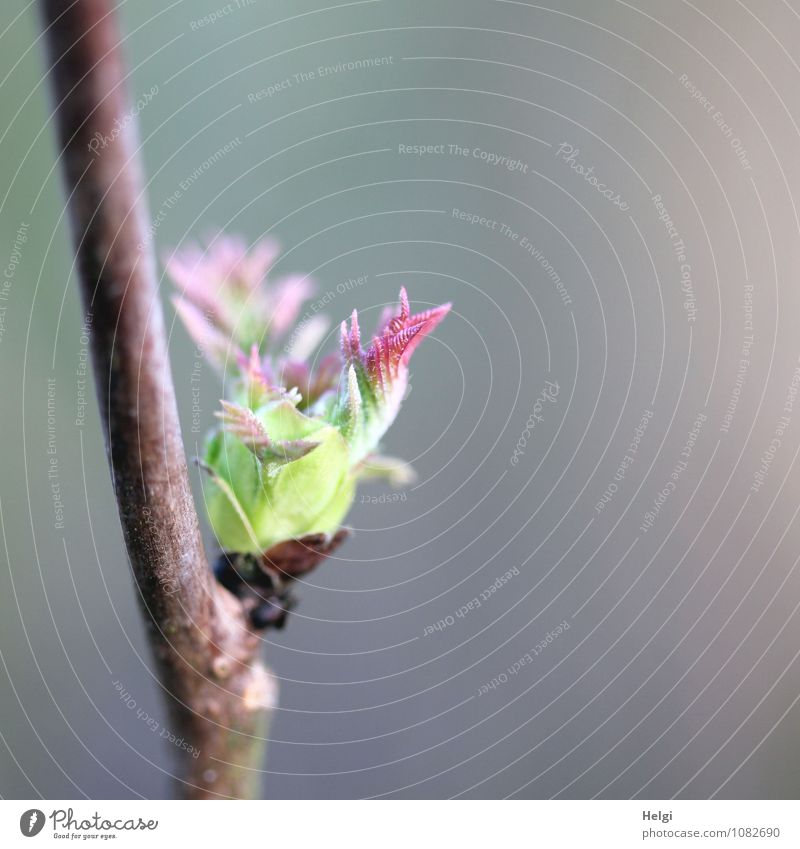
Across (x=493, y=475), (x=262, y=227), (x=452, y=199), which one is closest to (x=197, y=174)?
(x=262, y=227)

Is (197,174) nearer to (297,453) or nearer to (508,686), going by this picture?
(297,453)
